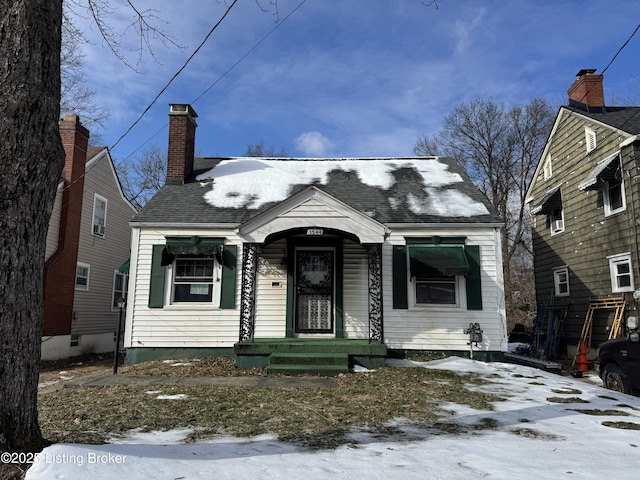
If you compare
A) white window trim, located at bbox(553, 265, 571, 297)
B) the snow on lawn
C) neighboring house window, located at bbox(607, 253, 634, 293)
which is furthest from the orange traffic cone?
the snow on lawn

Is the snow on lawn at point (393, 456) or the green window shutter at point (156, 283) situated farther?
the green window shutter at point (156, 283)

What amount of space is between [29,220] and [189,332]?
749 centimetres

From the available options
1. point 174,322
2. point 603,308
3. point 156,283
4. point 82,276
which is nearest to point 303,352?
point 174,322

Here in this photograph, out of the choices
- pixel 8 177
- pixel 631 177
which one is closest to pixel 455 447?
pixel 8 177

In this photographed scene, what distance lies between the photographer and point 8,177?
3.26 m

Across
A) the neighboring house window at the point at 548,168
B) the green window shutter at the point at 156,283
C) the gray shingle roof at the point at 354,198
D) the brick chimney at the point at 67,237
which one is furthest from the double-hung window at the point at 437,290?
the brick chimney at the point at 67,237

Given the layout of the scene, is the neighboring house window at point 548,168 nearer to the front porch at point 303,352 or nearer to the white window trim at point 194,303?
the front porch at point 303,352

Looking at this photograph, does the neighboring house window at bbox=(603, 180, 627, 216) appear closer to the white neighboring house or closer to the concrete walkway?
the concrete walkway

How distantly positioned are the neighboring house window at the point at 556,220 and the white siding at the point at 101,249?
16398mm

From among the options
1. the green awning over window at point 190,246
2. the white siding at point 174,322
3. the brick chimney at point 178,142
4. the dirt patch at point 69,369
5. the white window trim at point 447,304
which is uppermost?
the brick chimney at point 178,142

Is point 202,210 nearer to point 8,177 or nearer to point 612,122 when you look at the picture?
point 8,177

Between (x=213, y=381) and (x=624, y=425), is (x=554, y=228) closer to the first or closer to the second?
(x=624, y=425)

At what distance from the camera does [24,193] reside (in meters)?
3.33

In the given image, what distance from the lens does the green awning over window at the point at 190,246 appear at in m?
10.3
